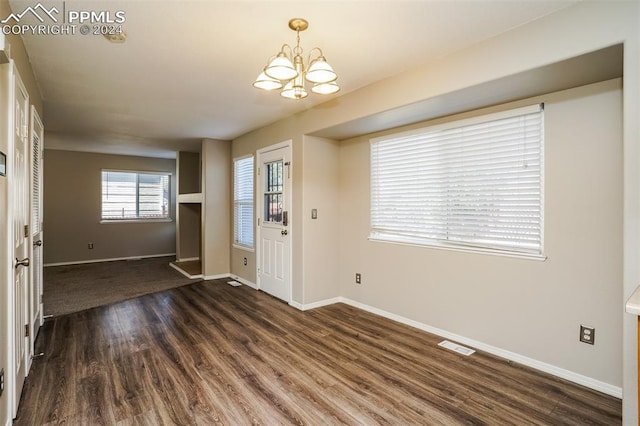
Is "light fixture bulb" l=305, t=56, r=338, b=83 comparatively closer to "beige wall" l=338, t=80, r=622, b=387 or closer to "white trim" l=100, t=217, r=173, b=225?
"beige wall" l=338, t=80, r=622, b=387

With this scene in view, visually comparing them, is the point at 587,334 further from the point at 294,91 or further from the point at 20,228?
the point at 20,228

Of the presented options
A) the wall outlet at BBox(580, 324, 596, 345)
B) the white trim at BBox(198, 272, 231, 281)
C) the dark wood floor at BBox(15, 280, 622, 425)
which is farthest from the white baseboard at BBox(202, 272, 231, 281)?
the wall outlet at BBox(580, 324, 596, 345)

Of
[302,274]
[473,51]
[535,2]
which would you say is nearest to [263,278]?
[302,274]

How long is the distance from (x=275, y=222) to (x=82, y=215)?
17.4 feet

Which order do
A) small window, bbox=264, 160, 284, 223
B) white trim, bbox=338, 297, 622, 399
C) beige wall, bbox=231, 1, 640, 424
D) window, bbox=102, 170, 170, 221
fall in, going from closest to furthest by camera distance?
1. beige wall, bbox=231, 1, 640, 424
2. white trim, bbox=338, 297, 622, 399
3. small window, bbox=264, 160, 284, 223
4. window, bbox=102, 170, 170, 221

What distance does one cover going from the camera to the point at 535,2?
1.89 m

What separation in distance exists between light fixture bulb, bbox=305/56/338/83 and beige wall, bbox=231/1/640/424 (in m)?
1.06

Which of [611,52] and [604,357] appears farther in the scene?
[604,357]

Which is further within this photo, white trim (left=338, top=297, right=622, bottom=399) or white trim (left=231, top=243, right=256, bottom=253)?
white trim (left=231, top=243, right=256, bottom=253)

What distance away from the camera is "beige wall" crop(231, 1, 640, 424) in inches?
68.2

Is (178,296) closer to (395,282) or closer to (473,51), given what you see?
(395,282)

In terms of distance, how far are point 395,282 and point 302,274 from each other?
113 cm

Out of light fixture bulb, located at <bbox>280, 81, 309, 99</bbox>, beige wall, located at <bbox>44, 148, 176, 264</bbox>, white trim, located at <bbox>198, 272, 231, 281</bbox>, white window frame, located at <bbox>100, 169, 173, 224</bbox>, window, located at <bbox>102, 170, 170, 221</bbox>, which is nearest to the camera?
light fixture bulb, located at <bbox>280, 81, 309, 99</bbox>

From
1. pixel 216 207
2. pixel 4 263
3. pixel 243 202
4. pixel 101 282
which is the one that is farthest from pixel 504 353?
pixel 101 282
